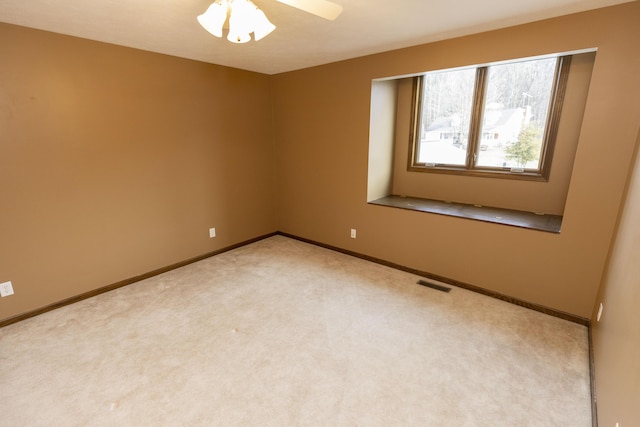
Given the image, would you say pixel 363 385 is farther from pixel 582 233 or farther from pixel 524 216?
pixel 524 216

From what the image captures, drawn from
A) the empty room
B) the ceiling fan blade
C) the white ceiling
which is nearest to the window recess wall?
the empty room

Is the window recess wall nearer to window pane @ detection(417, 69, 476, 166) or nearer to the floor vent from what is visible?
window pane @ detection(417, 69, 476, 166)

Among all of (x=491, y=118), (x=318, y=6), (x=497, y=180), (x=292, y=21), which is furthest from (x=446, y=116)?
(x=318, y=6)

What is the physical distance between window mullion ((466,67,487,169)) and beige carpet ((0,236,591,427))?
4.80 ft

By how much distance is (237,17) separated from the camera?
1.65m

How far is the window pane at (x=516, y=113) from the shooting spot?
270cm

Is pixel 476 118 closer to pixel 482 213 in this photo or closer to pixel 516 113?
pixel 516 113

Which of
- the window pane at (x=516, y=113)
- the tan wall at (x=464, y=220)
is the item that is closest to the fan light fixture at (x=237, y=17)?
the tan wall at (x=464, y=220)

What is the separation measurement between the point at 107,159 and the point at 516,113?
3.94m

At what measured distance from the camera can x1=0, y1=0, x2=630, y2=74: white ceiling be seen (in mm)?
1923

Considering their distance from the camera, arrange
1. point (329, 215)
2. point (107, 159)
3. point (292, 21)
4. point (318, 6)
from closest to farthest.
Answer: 1. point (318, 6)
2. point (292, 21)
3. point (107, 159)
4. point (329, 215)

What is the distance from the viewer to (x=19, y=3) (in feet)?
6.08

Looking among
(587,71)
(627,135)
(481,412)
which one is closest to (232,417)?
(481,412)

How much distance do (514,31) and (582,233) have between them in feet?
Answer: 5.45
